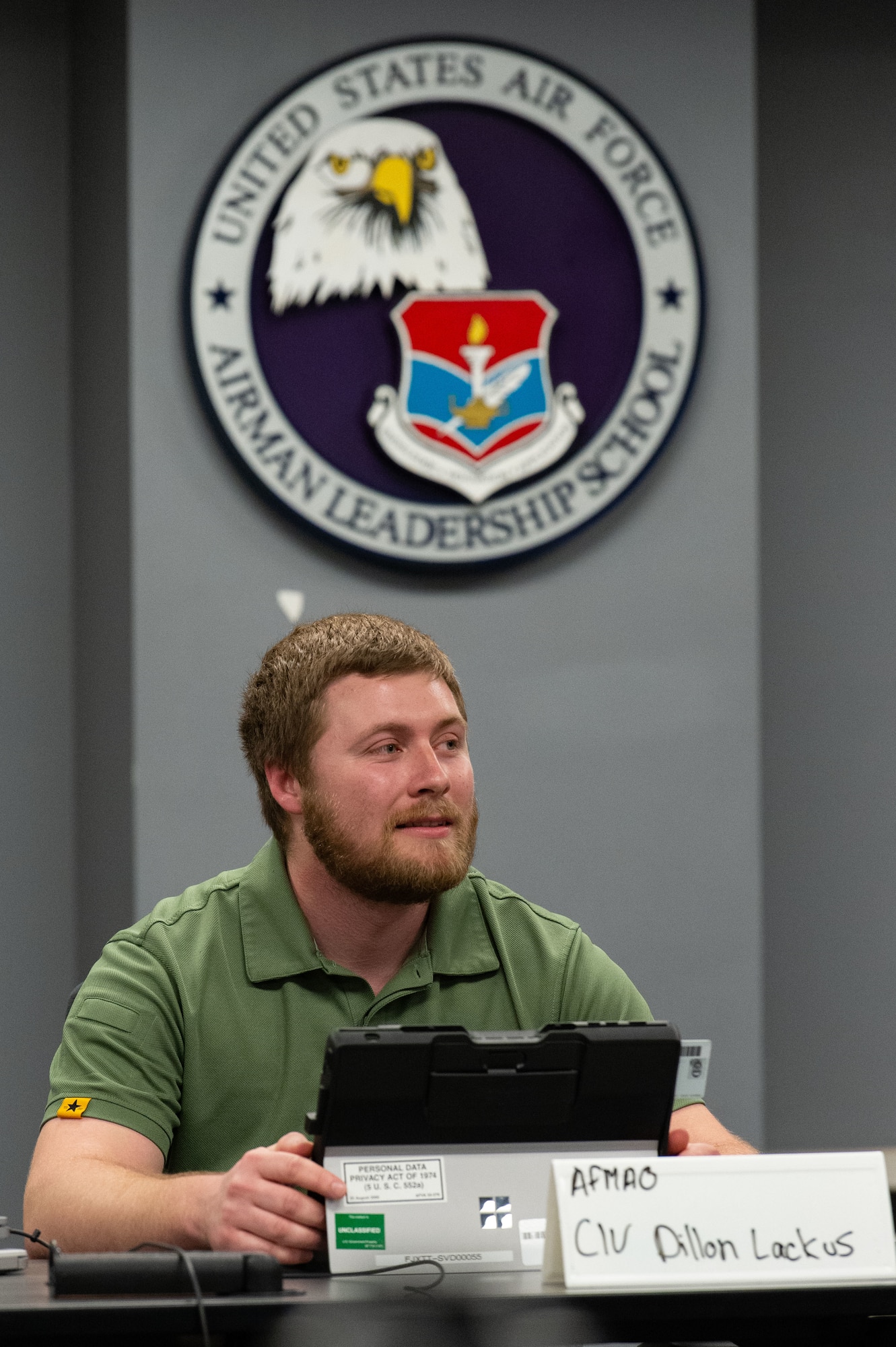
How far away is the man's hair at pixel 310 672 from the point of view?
183 cm

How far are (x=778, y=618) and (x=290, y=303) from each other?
111cm

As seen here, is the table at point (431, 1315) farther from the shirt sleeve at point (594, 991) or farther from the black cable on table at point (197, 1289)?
the shirt sleeve at point (594, 991)

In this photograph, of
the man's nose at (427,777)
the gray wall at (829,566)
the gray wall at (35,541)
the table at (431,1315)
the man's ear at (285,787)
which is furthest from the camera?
the gray wall at (829,566)

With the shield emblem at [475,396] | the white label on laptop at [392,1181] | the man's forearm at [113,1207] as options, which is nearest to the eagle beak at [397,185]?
the shield emblem at [475,396]

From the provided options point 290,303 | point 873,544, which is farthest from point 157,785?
point 873,544

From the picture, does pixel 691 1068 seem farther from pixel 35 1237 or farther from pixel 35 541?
pixel 35 541

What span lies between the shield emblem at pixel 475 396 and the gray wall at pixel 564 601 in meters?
0.18

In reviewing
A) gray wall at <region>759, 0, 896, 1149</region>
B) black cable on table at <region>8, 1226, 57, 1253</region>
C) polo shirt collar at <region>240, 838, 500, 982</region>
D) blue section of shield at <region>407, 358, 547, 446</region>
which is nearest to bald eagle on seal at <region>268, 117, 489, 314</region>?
blue section of shield at <region>407, 358, 547, 446</region>

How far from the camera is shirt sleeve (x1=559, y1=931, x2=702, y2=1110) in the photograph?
1.84m

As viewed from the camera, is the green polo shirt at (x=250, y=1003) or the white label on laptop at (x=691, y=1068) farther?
the green polo shirt at (x=250, y=1003)

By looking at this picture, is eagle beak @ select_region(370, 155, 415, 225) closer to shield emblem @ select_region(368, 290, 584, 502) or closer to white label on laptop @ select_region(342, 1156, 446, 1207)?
shield emblem @ select_region(368, 290, 584, 502)

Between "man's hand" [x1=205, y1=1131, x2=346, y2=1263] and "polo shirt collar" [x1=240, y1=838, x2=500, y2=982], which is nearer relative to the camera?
"man's hand" [x1=205, y1=1131, x2=346, y2=1263]

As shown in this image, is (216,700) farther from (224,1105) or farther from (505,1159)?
(505,1159)

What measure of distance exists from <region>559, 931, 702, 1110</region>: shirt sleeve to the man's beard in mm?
199
